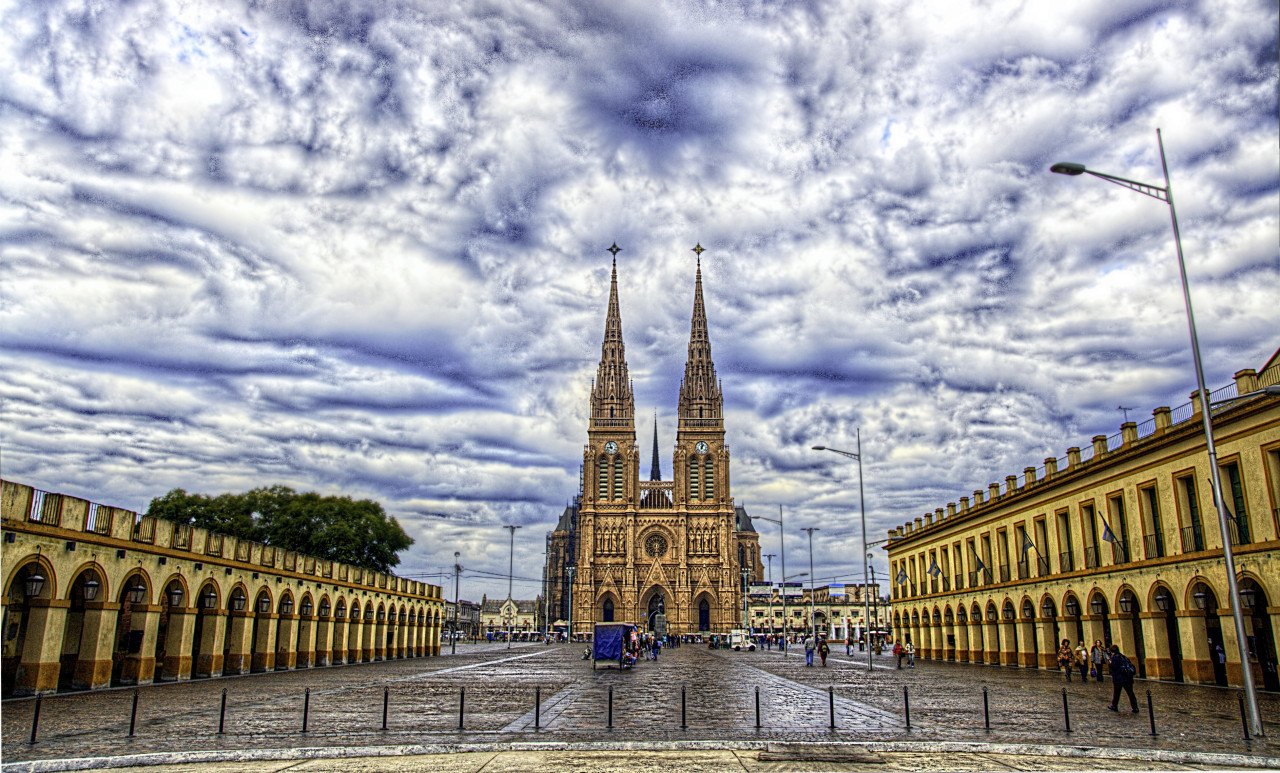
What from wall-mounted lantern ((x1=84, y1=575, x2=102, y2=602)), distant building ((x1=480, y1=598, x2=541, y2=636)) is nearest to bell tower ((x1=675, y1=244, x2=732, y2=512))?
distant building ((x1=480, y1=598, x2=541, y2=636))

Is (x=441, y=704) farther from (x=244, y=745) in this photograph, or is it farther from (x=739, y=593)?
(x=739, y=593)

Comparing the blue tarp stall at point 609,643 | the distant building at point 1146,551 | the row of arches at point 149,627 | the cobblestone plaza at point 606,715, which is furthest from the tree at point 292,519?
the distant building at point 1146,551

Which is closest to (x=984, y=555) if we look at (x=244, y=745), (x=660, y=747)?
(x=660, y=747)

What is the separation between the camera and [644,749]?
14.7m

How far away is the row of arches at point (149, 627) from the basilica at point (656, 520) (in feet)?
257

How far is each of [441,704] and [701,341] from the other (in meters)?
117

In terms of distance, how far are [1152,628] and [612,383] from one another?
107 meters

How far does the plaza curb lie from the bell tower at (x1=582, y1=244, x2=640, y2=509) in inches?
4488

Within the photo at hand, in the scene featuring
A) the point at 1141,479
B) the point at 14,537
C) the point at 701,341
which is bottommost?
the point at 14,537

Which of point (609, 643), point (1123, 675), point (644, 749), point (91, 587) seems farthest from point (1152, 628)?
point (91, 587)

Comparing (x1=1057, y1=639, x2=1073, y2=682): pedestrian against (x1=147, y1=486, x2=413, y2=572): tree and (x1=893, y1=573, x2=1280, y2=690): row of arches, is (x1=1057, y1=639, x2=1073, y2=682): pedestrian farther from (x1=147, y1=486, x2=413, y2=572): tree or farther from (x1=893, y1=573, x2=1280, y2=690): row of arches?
(x1=147, y1=486, x2=413, y2=572): tree

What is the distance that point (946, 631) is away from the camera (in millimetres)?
54781

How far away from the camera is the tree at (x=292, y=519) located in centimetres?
6103

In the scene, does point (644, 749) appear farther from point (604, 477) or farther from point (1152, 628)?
point (604, 477)
